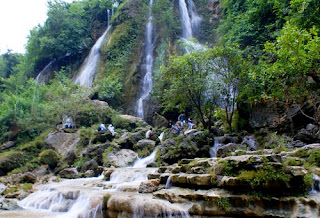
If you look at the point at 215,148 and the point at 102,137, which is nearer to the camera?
the point at 215,148

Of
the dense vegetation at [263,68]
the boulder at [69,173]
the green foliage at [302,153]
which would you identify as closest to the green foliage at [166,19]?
the dense vegetation at [263,68]

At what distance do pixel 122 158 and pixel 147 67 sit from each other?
15.6 metres

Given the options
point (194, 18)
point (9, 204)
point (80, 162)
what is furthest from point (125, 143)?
point (194, 18)

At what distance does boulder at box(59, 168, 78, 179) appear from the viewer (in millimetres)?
13997

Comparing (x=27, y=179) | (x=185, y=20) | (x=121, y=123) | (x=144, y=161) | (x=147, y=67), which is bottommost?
(x=27, y=179)

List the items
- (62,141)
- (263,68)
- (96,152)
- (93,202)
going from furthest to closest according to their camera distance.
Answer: (62,141) → (96,152) → (263,68) → (93,202)

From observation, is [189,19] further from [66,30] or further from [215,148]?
[215,148]

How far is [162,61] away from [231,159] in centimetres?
2134

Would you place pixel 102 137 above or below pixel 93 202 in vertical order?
above

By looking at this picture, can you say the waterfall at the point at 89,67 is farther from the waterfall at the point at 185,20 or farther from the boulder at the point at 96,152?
the boulder at the point at 96,152

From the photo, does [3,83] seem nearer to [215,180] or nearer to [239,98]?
[239,98]

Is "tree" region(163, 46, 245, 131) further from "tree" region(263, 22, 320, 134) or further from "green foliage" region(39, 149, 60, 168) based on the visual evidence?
"green foliage" region(39, 149, 60, 168)

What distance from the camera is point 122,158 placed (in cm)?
1473

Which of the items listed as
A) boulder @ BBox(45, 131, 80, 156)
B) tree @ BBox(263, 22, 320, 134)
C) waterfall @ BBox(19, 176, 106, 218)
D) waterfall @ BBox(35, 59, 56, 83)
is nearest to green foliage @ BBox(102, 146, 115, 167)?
boulder @ BBox(45, 131, 80, 156)
